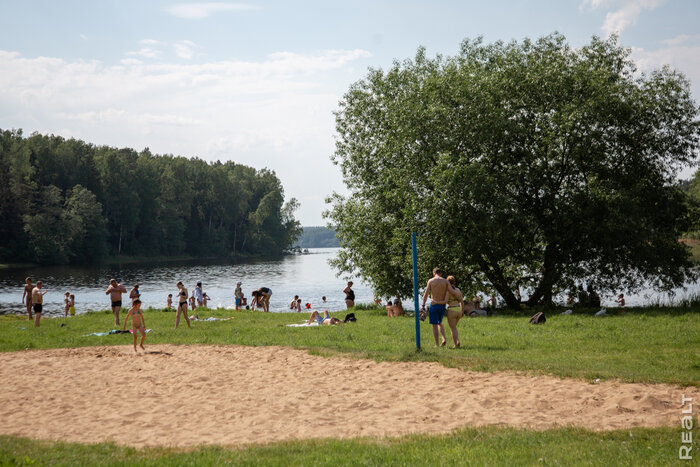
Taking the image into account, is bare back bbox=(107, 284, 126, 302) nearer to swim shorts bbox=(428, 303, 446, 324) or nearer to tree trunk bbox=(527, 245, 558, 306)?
swim shorts bbox=(428, 303, 446, 324)

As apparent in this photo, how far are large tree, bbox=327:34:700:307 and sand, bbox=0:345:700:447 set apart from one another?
12726mm

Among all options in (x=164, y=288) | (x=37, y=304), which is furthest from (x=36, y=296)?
(x=164, y=288)

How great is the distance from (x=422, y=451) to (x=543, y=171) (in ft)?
67.5

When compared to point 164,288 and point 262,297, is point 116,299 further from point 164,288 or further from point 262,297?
point 164,288

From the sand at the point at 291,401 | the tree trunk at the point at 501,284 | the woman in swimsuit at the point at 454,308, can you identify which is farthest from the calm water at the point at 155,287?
the sand at the point at 291,401

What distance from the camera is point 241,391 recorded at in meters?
11.5

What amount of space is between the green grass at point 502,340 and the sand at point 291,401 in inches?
37.1

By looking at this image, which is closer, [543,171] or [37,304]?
[37,304]

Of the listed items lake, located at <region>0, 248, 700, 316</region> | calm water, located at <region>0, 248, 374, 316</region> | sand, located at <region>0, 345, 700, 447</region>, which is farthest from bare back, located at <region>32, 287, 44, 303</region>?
calm water, located at <region>0, 248, 374, 316</region>

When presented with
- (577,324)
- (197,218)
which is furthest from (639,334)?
(197,218)

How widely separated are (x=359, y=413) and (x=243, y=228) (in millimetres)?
125336

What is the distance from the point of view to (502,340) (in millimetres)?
16266

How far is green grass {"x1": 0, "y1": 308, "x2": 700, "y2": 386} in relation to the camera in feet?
40.5

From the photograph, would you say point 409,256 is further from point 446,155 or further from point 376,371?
point 376,371
